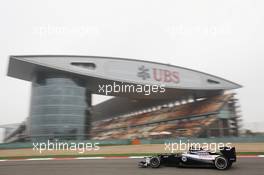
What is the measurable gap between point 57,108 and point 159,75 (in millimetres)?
17272

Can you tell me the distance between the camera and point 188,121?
51.8 m

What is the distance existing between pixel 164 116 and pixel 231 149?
4569cm

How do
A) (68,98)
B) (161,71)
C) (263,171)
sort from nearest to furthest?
(263,171), (68,98), (161,71)

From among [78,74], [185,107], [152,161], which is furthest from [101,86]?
[152,161]

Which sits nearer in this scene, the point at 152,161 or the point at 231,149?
the point at 231,149

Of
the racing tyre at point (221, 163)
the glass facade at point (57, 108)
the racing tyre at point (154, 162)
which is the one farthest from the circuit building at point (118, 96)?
the racing tyre at point (221, 163)

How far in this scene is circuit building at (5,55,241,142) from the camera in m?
42.2

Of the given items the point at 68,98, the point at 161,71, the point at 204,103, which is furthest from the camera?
the point at 204,103

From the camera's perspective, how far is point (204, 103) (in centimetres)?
5800

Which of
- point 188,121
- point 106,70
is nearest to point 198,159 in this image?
point 106,70

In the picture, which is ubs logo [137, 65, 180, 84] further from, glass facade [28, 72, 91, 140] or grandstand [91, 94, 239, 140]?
glass facade [28, 72, 91, 140]

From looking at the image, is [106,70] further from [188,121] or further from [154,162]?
[154,162]

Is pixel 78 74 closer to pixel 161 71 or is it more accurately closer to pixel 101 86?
pixel 101 86

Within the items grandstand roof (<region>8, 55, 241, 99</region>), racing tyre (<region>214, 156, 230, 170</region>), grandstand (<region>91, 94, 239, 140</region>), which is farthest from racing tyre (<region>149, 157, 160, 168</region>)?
grandstand (<region>91, 94, 239, 140</region>)
